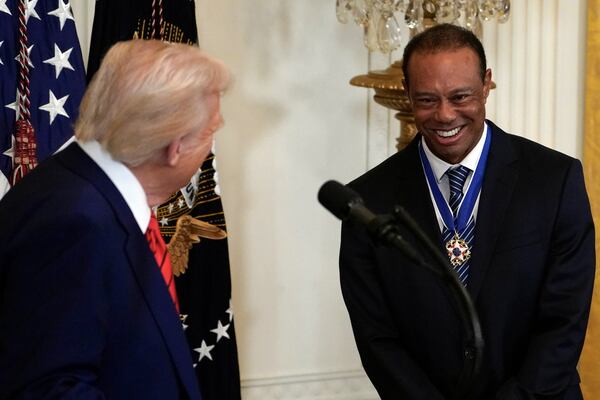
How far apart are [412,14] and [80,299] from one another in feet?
7.56

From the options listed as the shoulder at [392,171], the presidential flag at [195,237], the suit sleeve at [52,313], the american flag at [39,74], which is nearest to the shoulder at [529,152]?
the shoulder at [392,171]

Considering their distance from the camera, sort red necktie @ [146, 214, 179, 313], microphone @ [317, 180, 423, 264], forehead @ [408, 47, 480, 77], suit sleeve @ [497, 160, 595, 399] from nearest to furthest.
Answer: microphone @ [317, 180, 423, 264] → red necktie @ [146, 214, 179, 313] → suit sleeve @ [497, 160, 595, 399] → forehead @ [408, 47, 480, 77]

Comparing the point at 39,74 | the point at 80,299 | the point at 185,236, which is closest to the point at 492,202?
the point at 80,299

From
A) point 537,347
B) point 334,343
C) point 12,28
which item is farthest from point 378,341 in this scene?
point 334,343

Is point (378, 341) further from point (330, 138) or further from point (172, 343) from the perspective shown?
point (330, 138)

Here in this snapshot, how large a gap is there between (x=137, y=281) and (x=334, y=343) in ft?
9.23

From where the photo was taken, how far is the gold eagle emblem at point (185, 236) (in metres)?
3.78

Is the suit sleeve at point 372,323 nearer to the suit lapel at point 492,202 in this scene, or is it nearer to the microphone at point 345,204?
the suit lapel at point 492,202

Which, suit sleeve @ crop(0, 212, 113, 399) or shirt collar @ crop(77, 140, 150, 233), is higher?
shirt collar @ crop(77, 140, 150, 233)

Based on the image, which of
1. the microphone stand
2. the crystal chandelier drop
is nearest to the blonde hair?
the microphone stand

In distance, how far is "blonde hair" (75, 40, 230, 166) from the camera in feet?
6.19

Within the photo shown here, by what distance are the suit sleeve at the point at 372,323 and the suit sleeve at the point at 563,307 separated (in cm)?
25

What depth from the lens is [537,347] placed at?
2521 millimetres

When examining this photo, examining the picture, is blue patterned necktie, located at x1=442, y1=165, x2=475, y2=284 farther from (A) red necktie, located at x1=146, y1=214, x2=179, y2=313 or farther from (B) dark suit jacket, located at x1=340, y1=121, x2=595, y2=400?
(A) red necktie, located at x1=146, y1=214, x2=179, y2=313
